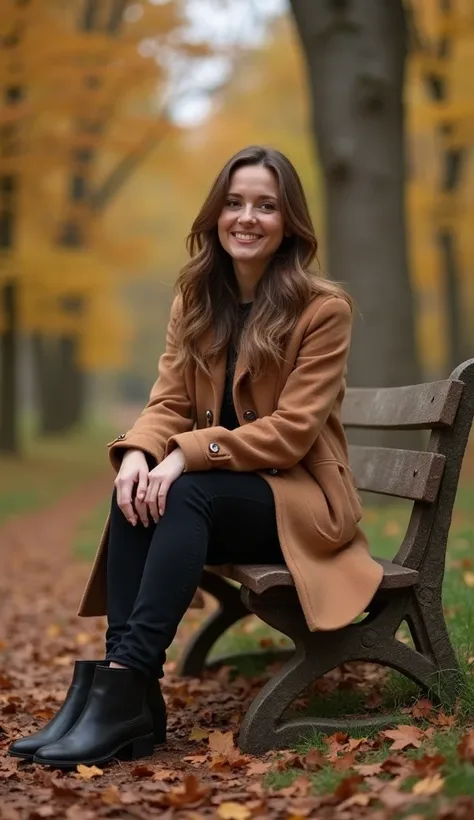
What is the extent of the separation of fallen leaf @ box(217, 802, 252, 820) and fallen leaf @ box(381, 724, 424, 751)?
559 mm

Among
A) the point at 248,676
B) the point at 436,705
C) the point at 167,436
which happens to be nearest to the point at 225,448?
the point at 167,436

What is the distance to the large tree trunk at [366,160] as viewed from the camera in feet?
28.2

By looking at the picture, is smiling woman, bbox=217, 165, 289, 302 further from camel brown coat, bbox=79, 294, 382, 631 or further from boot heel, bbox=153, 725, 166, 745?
boot heel, bbox=153, 725, 166, 745

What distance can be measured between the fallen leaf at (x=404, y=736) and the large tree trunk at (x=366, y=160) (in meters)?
5.76

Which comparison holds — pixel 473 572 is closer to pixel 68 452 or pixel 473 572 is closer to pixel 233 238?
pixel 233 238

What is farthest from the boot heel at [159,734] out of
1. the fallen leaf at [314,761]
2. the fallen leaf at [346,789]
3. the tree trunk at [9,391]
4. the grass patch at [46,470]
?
the tree trunk at [9,391]

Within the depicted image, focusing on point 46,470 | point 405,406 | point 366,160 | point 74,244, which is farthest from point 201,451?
point 74,244

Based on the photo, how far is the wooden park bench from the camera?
3248mm

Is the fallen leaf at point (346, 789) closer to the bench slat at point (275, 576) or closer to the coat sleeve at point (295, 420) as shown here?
the bench slat at point (275, 576)

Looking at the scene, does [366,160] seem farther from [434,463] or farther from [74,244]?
[74,244]

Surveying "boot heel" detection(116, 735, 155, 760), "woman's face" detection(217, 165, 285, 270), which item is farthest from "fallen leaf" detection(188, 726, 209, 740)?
"woman's face" detection(217, 165, 285, 270)

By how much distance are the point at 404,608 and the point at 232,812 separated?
1037mm

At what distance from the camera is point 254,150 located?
368cm

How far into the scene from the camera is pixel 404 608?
341cm
